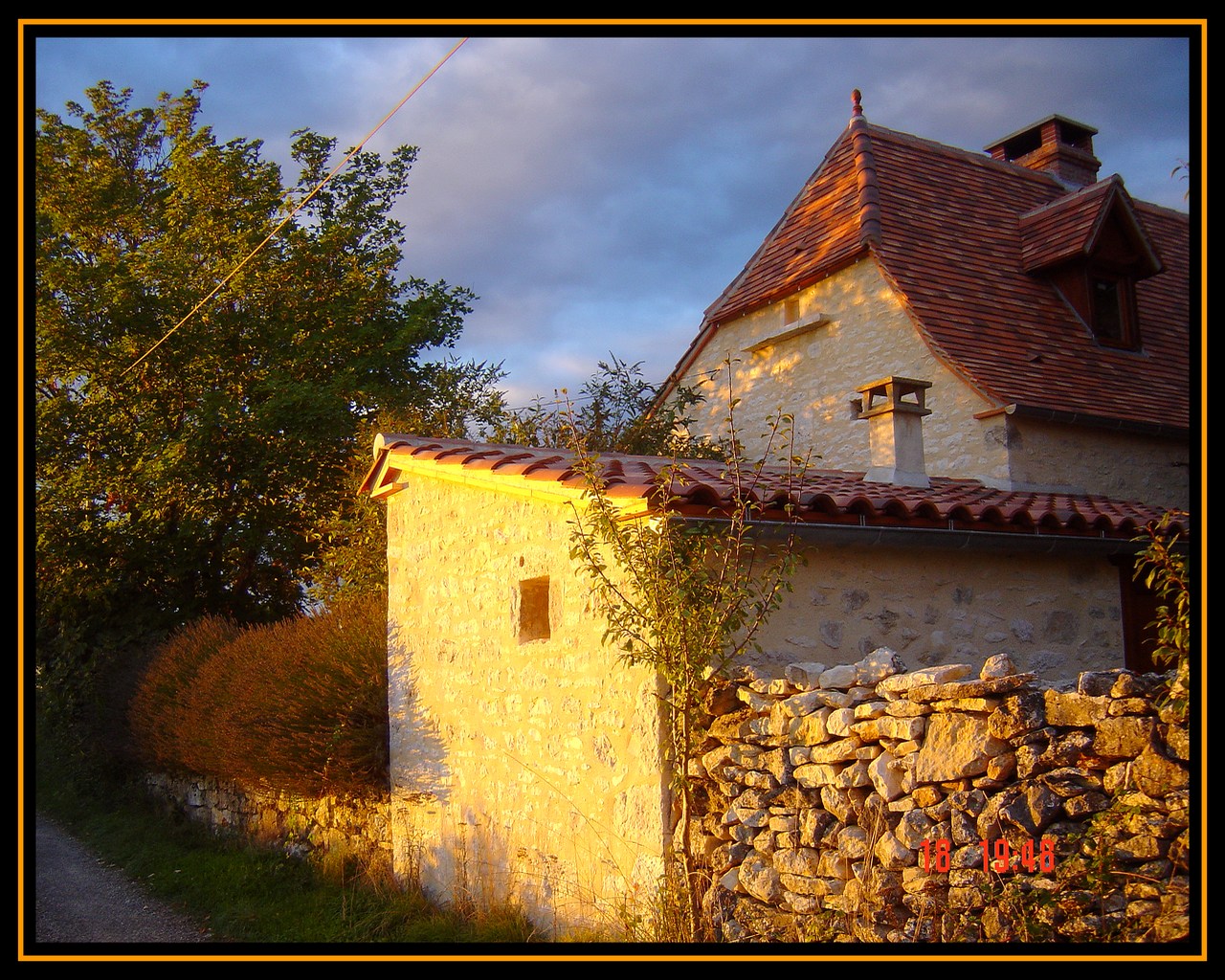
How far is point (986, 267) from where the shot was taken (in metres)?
12.6

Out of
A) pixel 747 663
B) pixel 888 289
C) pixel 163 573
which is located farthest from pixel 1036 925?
pixel 163 573

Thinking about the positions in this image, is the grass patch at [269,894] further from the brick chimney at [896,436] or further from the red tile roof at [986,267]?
the red tile roof at [986,267]

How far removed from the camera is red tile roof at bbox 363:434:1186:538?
6066 millimetres

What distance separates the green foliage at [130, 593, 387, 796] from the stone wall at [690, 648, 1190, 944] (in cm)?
438

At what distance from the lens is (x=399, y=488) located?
9.23 m

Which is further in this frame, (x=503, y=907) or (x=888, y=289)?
(x=888, y=289)

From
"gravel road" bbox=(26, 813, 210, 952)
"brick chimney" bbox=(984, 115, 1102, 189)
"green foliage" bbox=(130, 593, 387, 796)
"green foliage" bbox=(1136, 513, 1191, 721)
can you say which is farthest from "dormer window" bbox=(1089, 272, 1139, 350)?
"gravel road" bbox=(26, 813, 210, 952)
